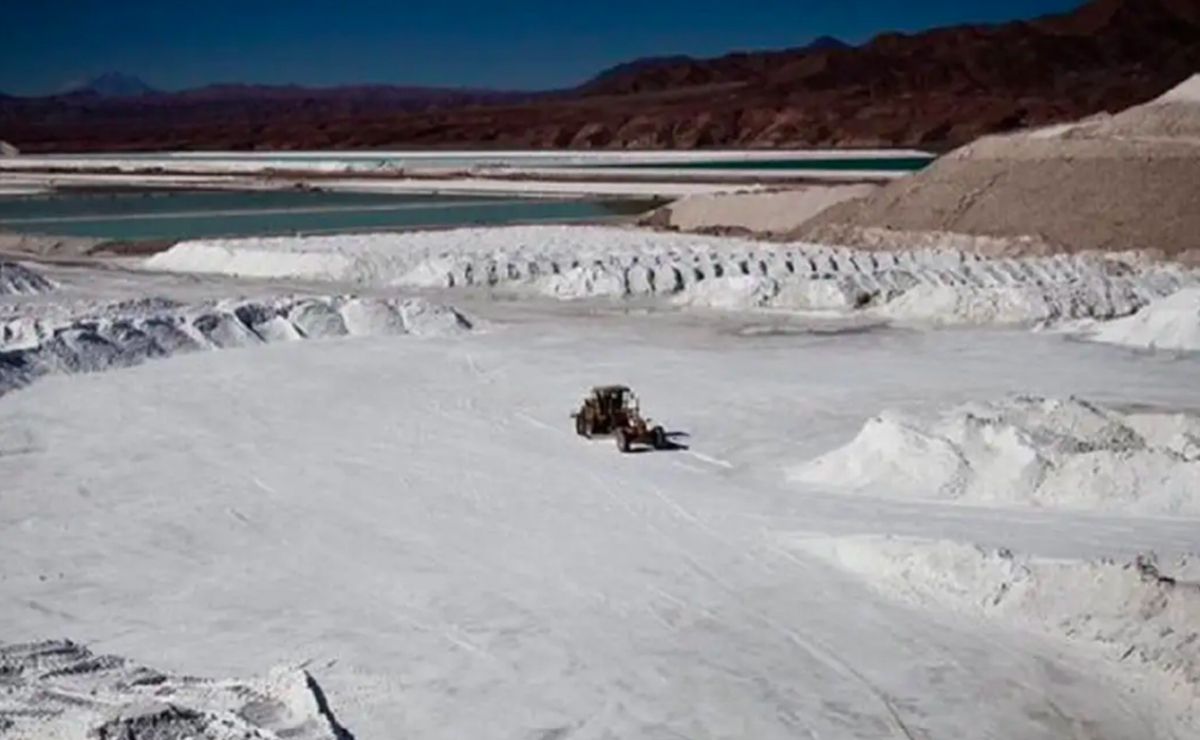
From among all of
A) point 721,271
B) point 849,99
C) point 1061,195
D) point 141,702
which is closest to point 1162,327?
point 721,271

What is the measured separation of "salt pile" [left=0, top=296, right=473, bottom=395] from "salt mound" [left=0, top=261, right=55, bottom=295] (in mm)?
3530

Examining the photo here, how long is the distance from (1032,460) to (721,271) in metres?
13.6

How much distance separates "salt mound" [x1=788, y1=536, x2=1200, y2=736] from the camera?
8.41 m

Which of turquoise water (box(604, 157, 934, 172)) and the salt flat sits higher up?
turquoise water (box(604, 157, 934, 172))

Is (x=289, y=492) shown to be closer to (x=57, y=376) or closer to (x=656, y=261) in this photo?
(x=57, y=376)

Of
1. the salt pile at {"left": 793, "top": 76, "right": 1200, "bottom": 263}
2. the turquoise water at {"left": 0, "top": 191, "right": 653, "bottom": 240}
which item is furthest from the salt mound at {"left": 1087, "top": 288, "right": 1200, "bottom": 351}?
the turquoise water at {"left": 0, "top": 191, "right": 653, "bottom": 240}

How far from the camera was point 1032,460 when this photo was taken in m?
11.7

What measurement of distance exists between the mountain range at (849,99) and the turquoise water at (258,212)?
39.4 metres

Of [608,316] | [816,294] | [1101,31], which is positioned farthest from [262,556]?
[1101,31]

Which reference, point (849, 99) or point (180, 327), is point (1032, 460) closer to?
point (180, 327)

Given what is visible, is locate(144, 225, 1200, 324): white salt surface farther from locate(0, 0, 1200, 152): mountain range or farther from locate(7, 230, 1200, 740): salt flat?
locate(0, 0, 1200, 152): mountain range

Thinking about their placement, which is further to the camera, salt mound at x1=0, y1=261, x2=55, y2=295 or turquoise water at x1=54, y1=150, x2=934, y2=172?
turquoise water at x1=54, y1=150, x2=934, y2=172

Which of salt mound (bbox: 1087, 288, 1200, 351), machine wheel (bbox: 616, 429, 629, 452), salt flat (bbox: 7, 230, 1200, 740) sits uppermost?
salt mound (bbox: 1087, 288, 1200, 351)

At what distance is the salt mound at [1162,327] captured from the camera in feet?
61.1
